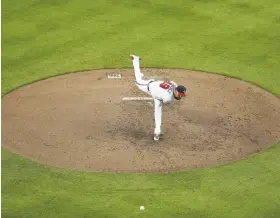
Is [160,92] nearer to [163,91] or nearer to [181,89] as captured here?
[163,91]

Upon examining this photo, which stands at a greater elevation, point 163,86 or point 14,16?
point 163,86

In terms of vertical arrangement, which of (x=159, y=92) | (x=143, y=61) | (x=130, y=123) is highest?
(x=159, y=92)

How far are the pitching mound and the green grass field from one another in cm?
45

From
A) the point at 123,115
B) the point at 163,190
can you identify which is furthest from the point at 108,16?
the point at 163,190

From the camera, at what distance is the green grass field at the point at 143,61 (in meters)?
12.8

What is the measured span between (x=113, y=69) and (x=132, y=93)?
5.74 feet

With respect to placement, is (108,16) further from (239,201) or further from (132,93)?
(239,201)

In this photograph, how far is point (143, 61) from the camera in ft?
63.8

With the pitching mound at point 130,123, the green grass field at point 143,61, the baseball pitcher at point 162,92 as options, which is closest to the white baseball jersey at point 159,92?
the baseball pitcher at point 162,92

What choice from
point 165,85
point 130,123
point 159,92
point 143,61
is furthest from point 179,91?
point 143,61

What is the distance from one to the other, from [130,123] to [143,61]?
4.01 meters

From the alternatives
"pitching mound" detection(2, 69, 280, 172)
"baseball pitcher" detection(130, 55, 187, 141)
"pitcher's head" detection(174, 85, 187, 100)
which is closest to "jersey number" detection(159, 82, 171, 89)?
"baseball pitcher" detection(130, 55, 187, 141)

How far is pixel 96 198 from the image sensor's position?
511 inches

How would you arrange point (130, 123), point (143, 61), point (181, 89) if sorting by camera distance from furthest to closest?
point (143, 61) < point (130, 123) < point (181, 89)
